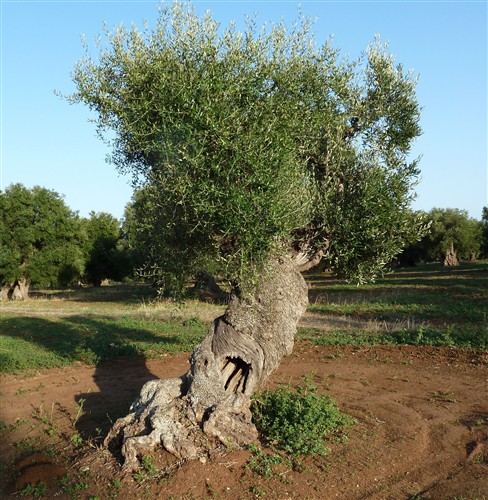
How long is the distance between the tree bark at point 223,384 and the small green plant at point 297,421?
1.25 feet

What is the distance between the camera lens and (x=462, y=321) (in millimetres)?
22594

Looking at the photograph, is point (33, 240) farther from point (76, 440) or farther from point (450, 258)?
point (450, 258)

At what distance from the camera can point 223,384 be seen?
962 centimetres

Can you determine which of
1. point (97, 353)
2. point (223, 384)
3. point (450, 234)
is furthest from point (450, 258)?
point (223, 384)

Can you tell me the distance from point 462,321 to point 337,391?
12.8 m

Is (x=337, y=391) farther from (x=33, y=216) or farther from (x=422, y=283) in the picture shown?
(x=33, y=216)

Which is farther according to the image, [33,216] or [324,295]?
[33,216]

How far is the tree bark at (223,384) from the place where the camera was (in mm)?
8516

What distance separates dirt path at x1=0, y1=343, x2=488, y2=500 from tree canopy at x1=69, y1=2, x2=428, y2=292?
9.38 feet

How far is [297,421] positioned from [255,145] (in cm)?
464

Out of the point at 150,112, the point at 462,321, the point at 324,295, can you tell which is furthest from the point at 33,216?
the point at 150,112

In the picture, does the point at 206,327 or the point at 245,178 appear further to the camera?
the point at 206,327

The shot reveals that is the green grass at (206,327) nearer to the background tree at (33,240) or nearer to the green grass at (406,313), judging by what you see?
the green grass at (406,313)

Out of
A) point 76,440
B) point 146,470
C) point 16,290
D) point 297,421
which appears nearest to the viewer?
point 146,470
